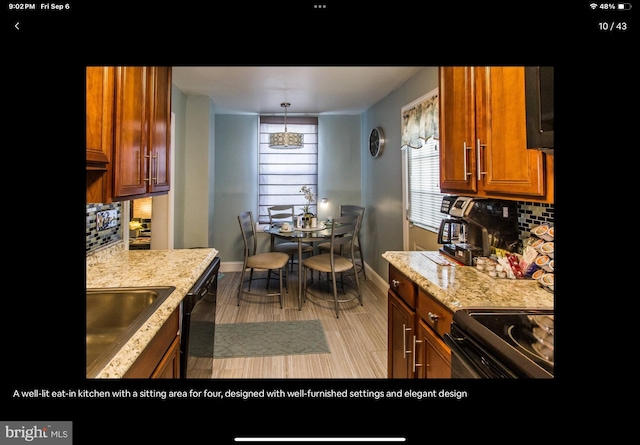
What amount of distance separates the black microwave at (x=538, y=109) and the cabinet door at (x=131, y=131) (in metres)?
1.34

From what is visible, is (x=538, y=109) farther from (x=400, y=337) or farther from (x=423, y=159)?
(x=423, y=159)

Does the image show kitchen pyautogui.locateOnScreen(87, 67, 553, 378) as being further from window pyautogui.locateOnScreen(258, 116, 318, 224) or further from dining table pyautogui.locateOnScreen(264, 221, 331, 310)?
dining table pyautogui.locateOnScreen(264, 221, 331, 310)

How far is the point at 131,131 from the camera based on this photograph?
A: 1226 millimetres

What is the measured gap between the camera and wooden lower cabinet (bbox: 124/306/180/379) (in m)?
0.76

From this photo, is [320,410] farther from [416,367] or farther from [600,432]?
[416,367]

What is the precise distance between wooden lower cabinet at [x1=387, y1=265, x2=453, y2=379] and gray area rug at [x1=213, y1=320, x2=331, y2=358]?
0.88 meters

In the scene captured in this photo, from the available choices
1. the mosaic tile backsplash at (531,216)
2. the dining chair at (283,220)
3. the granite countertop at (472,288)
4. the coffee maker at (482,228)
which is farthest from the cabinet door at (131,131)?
the dining chair at (283,220)

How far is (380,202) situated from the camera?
407 centimetres

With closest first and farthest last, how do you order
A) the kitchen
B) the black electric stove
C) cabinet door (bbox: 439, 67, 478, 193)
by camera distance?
the black electric stove → cabinet door (bbox: 439, 67, 478, 193) → the kitchen

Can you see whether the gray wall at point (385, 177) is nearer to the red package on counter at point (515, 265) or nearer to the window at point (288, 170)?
the window at point (288, 170)

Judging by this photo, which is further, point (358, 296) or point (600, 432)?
point (358, 296)

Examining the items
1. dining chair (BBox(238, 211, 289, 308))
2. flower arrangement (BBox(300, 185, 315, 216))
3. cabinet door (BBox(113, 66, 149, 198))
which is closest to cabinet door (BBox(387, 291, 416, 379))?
cabinet door (BBox(113, 66, 149, 198))
